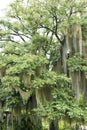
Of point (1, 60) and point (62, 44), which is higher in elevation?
point (62, 44)

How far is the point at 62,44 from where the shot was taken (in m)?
11.1

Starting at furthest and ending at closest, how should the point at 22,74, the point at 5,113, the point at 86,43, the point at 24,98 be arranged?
the point at 5,113, the point at 86,43, the point at 24,98, the point at 22,74

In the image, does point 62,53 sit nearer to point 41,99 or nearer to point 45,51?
point 45,51

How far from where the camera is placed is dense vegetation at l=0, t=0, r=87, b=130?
364 inches

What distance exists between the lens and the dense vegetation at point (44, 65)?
30.3ft

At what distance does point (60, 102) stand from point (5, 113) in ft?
11.2

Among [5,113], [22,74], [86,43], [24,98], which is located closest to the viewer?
[22,74]

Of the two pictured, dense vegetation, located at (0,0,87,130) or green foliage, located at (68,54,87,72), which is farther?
green foliage, located at (68,54,87,72)

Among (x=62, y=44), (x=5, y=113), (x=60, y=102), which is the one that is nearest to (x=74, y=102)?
(x=60, y=102)

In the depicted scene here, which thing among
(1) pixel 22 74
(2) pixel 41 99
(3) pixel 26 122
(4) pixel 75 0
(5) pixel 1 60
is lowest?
(3) pixel 26 122

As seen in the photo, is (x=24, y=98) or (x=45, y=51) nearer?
(x=24, y=98)

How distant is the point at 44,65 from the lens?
32.5 feet

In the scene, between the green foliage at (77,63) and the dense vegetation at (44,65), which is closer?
the dense vegetation at (44,65)

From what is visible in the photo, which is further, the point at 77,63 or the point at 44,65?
the point at 77,63
